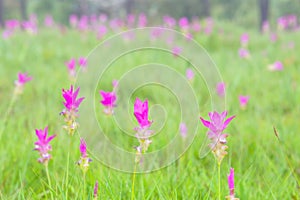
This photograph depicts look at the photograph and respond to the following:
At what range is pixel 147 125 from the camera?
1013 millimetres

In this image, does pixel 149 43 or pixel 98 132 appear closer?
pixel 98 132

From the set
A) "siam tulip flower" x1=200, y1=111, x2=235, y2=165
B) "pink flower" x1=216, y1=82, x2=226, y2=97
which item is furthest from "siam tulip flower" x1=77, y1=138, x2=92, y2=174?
"pink flower" x1=216, y1=82, x2=226, y2=97

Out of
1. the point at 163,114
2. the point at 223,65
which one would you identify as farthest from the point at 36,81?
the point at 223,65

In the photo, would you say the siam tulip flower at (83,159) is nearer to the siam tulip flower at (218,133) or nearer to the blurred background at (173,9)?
the siam tulip flower at (218,133)

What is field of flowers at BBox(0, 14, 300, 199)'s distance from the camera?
129cm

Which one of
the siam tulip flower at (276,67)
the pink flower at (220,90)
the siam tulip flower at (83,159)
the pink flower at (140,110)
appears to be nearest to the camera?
the pink flower at (140,110)

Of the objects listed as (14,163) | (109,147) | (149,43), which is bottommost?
(14,163)

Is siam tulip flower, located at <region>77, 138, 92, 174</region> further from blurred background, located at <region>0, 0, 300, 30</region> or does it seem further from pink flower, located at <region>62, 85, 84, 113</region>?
blurred background, located at <region>0, 0, 300, 30</region>

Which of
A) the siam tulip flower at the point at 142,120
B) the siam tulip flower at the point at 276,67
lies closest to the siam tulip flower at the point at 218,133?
the siam tulip flower at the point at 142,120

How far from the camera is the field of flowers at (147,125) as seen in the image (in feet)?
4.24

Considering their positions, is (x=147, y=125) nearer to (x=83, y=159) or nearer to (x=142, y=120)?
(x=142, y=120)

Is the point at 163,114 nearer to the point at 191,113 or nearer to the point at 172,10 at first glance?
the point at 191,113

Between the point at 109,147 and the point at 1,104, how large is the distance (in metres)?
1.62

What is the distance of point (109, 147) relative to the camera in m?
2.31
